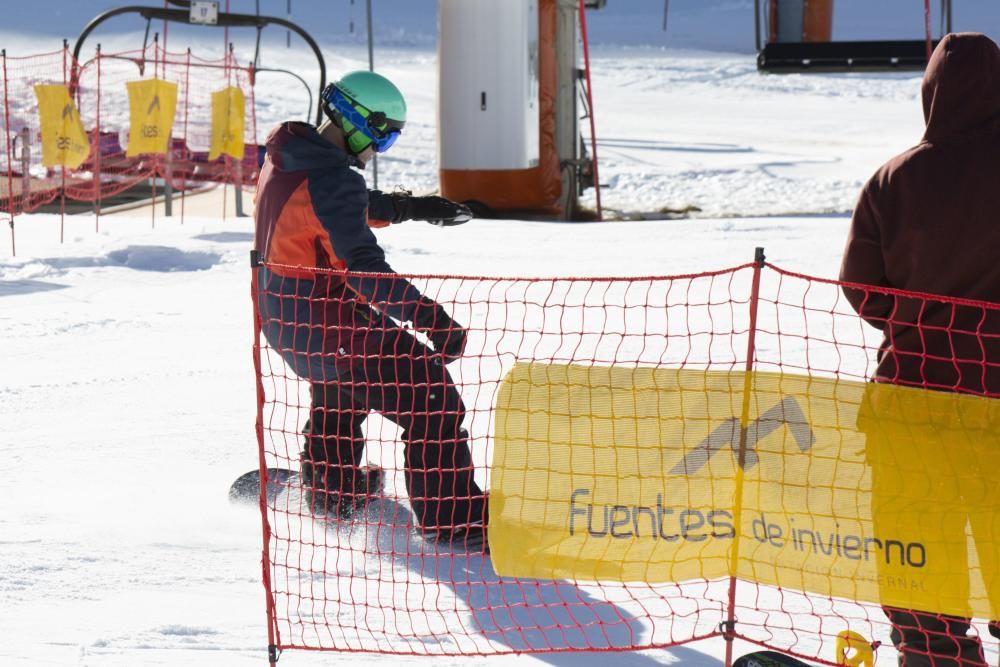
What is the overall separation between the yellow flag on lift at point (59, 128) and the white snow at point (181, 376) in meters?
0.72

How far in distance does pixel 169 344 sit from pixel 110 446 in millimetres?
2075

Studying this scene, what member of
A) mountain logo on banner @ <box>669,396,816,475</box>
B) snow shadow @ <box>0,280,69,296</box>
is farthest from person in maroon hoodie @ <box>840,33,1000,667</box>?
snow shadow @ <box>0,280,69,296</box>

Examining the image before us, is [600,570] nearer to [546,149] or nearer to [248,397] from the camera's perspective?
[248,397]

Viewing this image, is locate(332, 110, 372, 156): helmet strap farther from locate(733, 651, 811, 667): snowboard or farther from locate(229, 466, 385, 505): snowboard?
locate(733, 651, 811, 667): snowboard

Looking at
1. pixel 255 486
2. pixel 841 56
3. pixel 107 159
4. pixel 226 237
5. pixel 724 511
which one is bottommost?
pixel 255 486

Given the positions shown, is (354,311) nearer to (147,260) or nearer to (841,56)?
(147,260)

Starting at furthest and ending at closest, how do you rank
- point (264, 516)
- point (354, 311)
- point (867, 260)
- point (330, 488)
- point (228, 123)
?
point (228, 123)
point (330, 488)
point (354, 311)
point (264, 516)
point (867, 260)

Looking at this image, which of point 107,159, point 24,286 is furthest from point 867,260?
point 107,159

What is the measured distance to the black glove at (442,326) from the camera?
377 cm

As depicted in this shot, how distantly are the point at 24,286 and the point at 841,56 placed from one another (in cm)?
918

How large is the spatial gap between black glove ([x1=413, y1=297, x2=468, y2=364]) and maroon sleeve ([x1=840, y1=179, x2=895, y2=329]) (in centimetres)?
127

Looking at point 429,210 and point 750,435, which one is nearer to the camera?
point 750,435

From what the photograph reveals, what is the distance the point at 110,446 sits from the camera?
17.2ft

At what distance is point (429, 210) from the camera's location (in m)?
4.56
